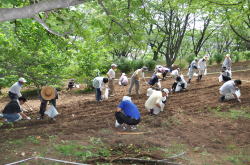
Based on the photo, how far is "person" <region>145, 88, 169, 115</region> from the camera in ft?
29.4

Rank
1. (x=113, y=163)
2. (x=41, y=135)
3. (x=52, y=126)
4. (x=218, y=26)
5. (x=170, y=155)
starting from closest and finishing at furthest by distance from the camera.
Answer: (x=113, y=163) < (x=170, y=155) < (x=41, y=135) < (x=52, y=126) < (x=218, y=26)

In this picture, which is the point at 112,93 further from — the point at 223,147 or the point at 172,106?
the point at 223,147

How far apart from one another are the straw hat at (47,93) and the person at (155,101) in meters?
3.24

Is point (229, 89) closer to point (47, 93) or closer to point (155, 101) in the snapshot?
point (155, 101)

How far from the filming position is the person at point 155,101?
897cm

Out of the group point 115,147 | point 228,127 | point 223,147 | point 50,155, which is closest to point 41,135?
point 50,155

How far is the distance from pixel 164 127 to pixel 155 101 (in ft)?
3.42

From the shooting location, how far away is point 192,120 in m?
9.16

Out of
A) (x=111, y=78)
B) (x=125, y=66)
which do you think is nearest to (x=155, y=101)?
(x=111, y=78)

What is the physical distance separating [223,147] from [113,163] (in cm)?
320

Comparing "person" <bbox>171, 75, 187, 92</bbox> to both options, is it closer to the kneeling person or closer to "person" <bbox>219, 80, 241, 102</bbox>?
"person" <bbox>219, 80, 241, 102</bbox>

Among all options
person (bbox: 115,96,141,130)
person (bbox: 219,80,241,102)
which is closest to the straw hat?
person (bbox: 115,96,141,130)

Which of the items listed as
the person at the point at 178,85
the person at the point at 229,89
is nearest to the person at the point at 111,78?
the person at the point at 178,85

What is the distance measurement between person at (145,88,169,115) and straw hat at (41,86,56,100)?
3244 millimetres
